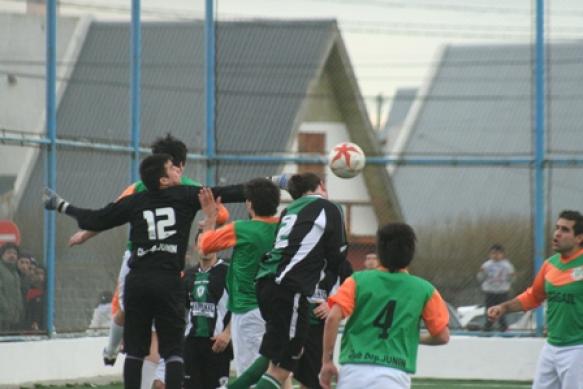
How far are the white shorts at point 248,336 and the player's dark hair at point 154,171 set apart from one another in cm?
164

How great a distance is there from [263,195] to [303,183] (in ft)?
1.01

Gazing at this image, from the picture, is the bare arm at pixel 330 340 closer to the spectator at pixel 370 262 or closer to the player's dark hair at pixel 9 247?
the player's dark hair at pixel 9 247

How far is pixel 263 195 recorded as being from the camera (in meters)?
10.7

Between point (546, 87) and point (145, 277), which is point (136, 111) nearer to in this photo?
point (546, 87)

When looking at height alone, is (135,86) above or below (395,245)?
above

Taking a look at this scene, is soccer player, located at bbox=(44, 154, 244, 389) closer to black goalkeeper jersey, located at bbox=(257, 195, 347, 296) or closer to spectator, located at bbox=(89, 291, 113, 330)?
black goalkeeper jersey, located at bbox=(257, 195, 347, 296)

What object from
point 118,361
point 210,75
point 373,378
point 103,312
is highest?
point 210,75

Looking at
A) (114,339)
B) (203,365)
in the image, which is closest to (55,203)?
(114,339)

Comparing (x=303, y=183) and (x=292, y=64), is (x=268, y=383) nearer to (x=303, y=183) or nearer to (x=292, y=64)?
(x=303, y=183)

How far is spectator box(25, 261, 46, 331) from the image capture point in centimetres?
1485

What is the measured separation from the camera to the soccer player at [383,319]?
24.4 feet

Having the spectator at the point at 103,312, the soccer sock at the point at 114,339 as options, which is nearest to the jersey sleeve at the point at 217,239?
the soccer sock at the point at 114,339

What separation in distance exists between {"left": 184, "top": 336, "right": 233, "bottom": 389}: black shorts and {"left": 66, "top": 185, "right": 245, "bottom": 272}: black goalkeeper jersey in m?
2.13

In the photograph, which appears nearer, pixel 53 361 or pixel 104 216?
pixel 104 216
